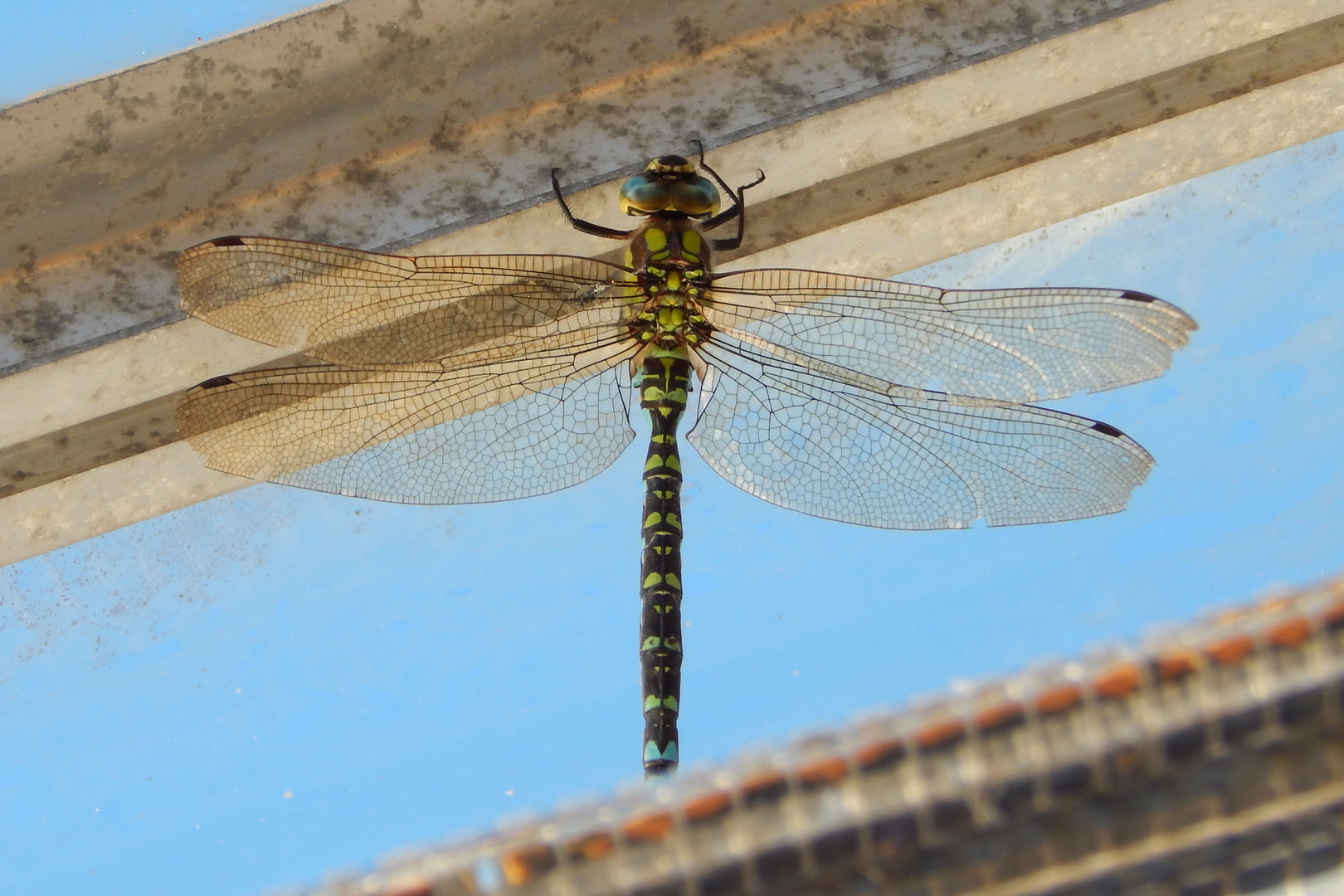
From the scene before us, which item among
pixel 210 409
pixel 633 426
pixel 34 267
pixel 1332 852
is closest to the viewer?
pixel 1332 852

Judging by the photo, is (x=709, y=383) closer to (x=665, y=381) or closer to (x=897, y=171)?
(x=665, y=381)

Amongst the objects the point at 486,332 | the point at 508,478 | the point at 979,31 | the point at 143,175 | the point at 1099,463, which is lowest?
the point at 1099,463

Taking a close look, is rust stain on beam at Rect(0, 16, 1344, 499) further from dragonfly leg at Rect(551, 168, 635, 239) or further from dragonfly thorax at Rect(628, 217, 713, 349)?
dragonfly thorax at Rect(628, 217, 713, 349)

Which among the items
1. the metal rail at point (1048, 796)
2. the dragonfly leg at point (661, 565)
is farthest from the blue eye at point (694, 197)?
the metal rail at point (1048, 796)

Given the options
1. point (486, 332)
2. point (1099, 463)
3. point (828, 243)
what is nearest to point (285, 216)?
point (486, 332)

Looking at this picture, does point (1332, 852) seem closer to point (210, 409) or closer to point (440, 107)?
point (210, 409)

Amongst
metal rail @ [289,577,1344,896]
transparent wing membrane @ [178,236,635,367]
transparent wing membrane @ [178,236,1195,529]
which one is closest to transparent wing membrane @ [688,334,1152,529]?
transparent wing membrane @ [178,236,1195,529]

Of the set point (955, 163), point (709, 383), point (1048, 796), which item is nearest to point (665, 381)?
point (709, 383)
